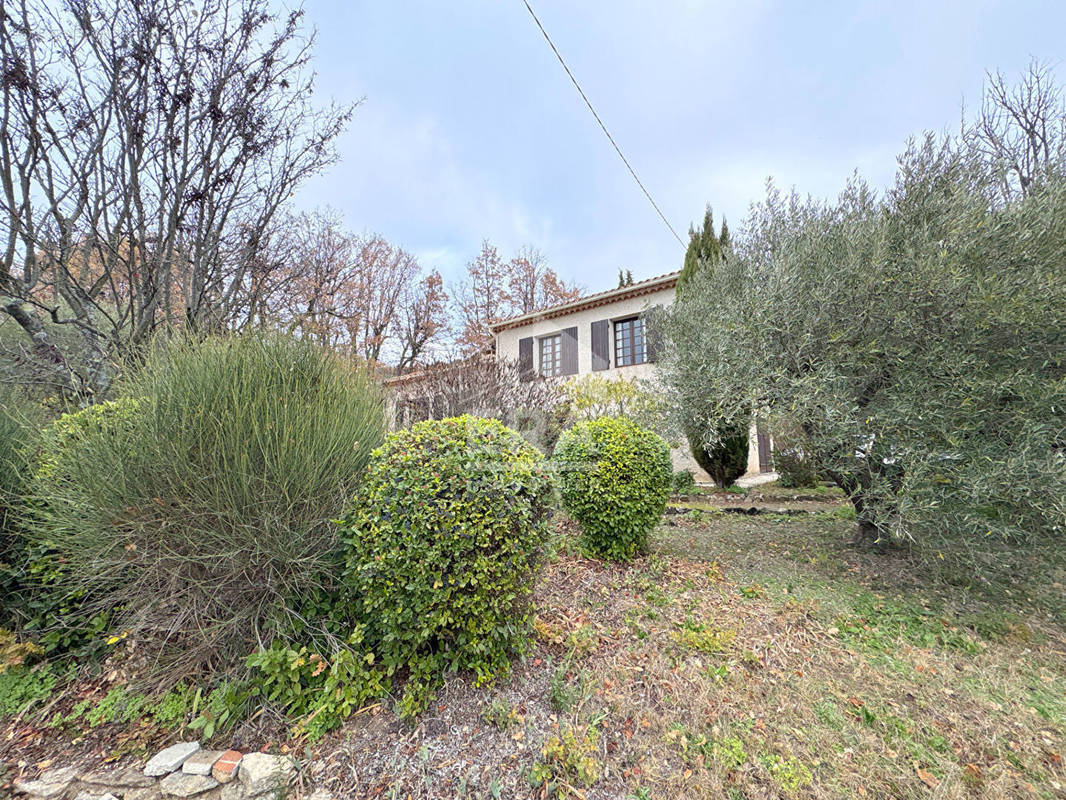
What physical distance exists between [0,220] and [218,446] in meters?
4.29

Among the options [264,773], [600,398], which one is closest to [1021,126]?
[600,398]

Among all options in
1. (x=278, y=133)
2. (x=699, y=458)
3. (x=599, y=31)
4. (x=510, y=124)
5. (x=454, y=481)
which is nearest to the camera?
(x=454, y=481)

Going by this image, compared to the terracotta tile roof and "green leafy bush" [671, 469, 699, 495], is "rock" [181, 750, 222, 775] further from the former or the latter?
the terracotta tile roof

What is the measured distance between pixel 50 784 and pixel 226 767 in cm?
83

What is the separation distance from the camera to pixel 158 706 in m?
2.18

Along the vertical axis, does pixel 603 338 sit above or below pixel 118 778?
above

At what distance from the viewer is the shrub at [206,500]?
210 cm

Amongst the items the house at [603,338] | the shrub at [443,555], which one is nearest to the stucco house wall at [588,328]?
the house at [603,338]

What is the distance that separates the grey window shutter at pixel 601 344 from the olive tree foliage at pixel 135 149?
814cm

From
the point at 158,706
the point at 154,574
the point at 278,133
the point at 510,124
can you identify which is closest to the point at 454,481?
the point at 154,574

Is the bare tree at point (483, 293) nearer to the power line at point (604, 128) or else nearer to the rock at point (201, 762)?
the power line at point (604, 128)

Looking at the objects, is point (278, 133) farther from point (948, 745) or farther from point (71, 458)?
point (948, 745)

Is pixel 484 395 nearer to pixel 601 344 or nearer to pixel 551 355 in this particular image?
pixel 601 344

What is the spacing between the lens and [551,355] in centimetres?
1282
